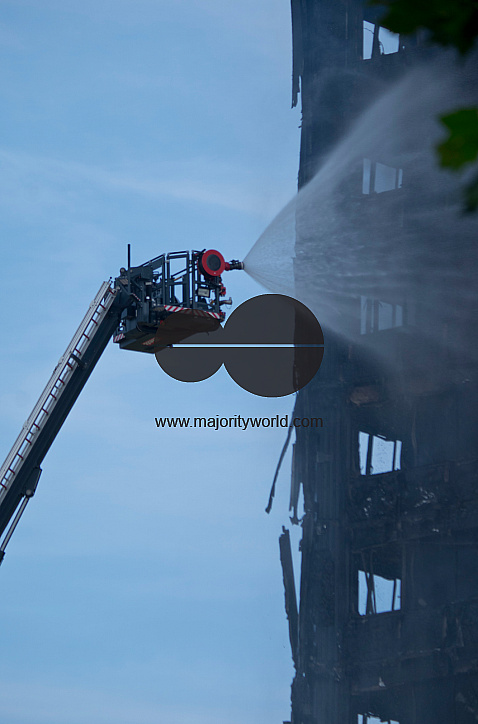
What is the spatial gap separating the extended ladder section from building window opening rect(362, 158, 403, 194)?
36.3ft

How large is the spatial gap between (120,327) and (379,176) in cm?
1139

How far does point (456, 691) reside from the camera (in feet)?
69.6

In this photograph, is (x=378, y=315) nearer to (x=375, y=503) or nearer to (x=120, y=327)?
(x=375, y=503)

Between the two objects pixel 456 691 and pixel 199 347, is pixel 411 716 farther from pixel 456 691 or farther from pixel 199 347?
pixel 199 347

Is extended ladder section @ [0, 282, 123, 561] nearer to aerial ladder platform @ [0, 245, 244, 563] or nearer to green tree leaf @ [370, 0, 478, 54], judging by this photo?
aerial ladder platform @ [0, 245, 244, 563]

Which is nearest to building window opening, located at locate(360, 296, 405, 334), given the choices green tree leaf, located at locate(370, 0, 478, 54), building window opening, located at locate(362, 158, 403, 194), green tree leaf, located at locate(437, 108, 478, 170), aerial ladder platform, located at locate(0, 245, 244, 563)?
building window opening, located at locate(362, 158, 403, 194)

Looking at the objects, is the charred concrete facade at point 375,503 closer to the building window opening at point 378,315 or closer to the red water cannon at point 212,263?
the building window opening at point 378,315

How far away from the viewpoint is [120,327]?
52.5 ft

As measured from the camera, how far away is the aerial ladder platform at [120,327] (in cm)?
1528

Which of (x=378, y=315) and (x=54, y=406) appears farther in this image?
(x=378, y=315)

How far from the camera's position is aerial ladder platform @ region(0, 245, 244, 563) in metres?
15.3

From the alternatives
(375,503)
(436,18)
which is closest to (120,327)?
(375,503)

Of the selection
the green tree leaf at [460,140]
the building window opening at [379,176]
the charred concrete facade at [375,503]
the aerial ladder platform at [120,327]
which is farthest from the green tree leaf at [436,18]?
the building window opening at [379,176]

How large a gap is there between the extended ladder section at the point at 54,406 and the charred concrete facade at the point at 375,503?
969 centimetres
